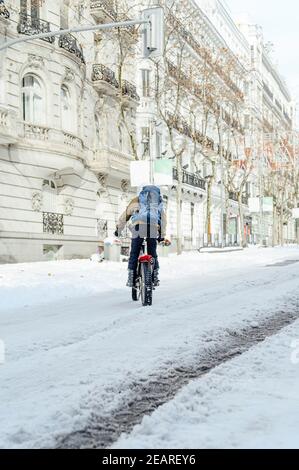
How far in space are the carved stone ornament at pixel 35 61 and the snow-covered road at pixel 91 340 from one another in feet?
44.1

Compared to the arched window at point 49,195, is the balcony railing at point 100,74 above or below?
above

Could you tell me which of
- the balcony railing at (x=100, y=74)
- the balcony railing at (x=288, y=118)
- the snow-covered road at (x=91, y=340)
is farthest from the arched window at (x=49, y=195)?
the balcony railing at (x=288, y=118)

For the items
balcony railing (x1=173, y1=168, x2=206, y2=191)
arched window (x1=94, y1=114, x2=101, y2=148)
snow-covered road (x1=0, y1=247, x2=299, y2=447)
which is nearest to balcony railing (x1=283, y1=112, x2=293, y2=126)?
balcony railing (x1=173, y1=168, x2=206, y2=191)

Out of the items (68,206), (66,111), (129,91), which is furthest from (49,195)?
(129,91)

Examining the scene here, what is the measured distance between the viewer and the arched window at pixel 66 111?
23.5 meters

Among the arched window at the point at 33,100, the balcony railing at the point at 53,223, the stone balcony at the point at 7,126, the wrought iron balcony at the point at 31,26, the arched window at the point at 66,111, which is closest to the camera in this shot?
the stone balcony at the point at 7,126

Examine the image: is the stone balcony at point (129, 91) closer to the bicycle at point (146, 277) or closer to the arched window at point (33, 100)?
the arched window at point (33, 100)

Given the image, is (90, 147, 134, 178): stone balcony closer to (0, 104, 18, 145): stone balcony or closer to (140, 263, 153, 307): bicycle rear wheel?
(0, 104, 18, 145): stone balcony

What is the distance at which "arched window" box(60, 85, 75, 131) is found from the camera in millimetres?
23484

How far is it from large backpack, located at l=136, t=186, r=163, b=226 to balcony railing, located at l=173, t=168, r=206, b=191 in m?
32.2

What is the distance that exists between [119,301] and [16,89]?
14.3 meters

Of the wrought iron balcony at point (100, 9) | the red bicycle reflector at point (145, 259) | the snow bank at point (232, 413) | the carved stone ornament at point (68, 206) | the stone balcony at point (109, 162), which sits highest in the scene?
the wrought iron balcony at point (100, 9)
